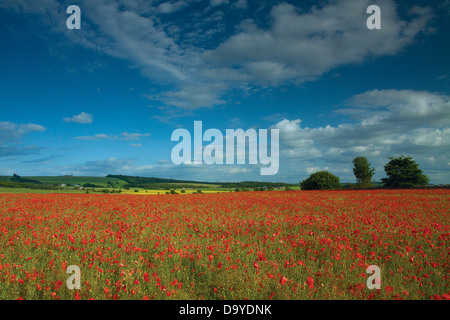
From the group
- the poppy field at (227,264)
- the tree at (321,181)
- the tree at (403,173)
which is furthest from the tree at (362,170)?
the poppy field at (227,264)

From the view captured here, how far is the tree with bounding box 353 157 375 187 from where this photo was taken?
204 feet

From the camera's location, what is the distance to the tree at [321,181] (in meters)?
56.9

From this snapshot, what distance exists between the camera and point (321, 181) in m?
57.6

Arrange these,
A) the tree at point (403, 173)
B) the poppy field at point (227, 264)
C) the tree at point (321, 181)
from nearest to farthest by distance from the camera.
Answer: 1. the poppy field at point (227, 264)
2. the tree at point (403, 173)
3. the tree at point (321, 181)

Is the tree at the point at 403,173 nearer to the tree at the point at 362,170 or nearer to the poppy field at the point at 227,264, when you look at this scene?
the tree at the point at 362,170

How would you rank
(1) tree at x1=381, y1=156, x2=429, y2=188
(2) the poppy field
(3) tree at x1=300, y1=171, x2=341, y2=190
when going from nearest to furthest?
(2) the poppy field
(1) tree at x1=381, y1=156, x2=429, y2=188
(3) tree at x1=300, y1=171, x2=341, y2=190

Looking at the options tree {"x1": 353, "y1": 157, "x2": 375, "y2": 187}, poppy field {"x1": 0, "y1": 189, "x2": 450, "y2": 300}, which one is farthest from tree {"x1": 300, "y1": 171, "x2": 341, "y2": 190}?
poppy field {"x1": 0, "y1": 189, "x2": 450, "y2": 300}

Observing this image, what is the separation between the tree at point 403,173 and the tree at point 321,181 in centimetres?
1402

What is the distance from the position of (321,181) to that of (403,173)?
A: 18.2 meters

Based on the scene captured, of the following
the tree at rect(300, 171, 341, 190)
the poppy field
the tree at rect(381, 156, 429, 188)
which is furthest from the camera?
the tree at rect(300, 171, 341, 190)

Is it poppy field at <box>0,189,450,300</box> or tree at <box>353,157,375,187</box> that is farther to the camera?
tree at <box>353,157,375,187</box>

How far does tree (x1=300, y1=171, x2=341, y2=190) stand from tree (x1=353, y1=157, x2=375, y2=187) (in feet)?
26.4

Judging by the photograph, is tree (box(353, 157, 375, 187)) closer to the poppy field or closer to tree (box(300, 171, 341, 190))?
tree (box(300, 171, 341, 190))
